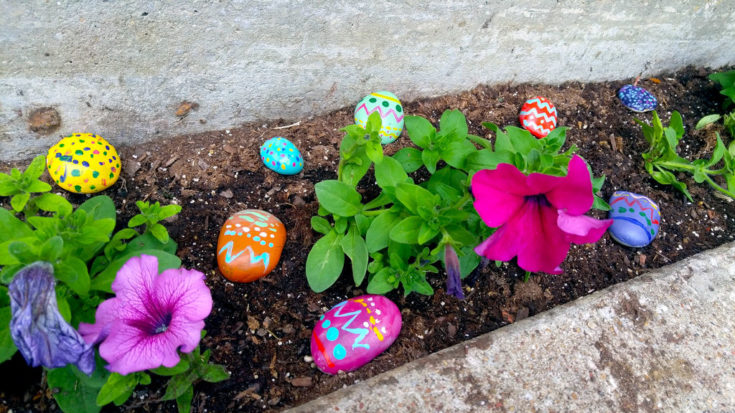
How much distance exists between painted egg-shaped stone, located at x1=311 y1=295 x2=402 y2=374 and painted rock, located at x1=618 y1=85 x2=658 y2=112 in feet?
6.83

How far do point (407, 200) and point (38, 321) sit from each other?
1.04 meters

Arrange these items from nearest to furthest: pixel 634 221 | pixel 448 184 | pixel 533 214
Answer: pixel 533 214 < pixel 448 184 < pixel 634 221

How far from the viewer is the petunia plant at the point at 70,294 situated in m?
1.04

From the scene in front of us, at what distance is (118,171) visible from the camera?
1.99 meters

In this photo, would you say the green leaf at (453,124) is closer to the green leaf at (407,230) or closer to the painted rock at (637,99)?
the green leaf at (407,230)

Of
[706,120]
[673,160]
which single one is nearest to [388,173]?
[673,160]

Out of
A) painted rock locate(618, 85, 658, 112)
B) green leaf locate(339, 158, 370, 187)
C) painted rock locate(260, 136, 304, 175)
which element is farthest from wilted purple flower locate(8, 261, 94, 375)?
painted rock locate(618, 85, 658, 112)

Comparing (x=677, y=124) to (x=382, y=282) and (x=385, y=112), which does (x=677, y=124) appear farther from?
(x=382, y=282)

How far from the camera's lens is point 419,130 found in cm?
180

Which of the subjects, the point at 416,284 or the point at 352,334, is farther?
the point at 416,284

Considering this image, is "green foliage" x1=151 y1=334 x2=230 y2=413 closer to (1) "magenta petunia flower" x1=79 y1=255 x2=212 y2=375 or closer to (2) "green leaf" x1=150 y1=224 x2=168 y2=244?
(1) "magenta petunia flower" x1=79 y1=255 x2=212 y2=375

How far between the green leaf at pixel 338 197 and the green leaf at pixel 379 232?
0.36ft

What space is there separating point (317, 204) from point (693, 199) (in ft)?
6.63

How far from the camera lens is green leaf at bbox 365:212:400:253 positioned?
5.64ft
